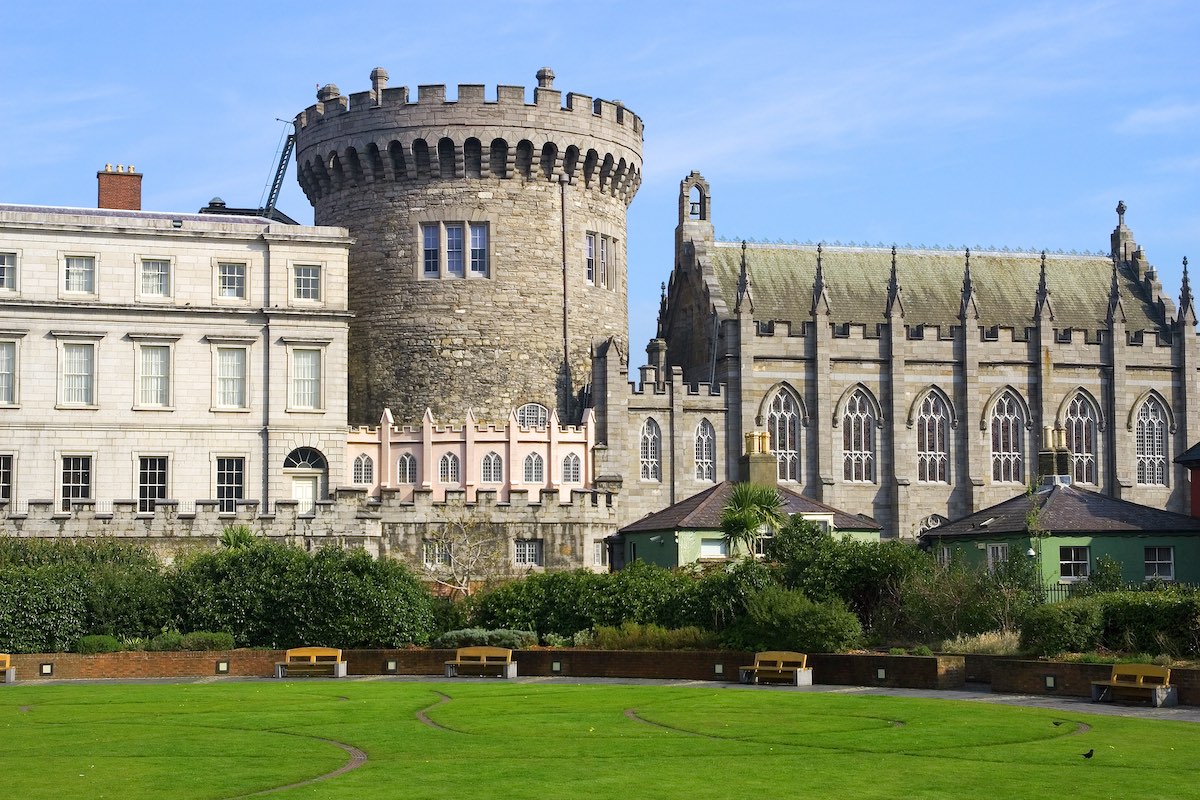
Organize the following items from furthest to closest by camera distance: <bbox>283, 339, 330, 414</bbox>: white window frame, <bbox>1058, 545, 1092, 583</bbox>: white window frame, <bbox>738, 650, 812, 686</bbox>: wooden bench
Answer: <bbox>283, 339, 330, 414</bbox>: white window frame < <bbox>1058, 545, 1092, 583</bbox>: white window frame < <bbox>738, 650, 812, 686</bbox>: wooden bench

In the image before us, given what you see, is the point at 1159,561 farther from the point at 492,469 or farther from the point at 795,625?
the point at 492,469

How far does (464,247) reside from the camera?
64125mm

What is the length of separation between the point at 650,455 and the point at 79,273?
68.3 ft

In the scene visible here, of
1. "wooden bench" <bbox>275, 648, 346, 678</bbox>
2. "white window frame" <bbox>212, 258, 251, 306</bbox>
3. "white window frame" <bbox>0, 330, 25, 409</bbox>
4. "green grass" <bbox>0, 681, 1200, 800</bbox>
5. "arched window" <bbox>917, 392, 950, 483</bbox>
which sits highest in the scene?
"white window frame" <bbox>212, 258, 251, 306</bbox>

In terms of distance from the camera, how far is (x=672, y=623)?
40.4 m

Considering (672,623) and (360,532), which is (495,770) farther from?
(360,532)

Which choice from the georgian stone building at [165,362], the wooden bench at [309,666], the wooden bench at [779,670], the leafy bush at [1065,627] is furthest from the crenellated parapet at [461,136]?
the leafy bush at [1065,627]

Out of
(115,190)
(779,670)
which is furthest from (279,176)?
(779,670)

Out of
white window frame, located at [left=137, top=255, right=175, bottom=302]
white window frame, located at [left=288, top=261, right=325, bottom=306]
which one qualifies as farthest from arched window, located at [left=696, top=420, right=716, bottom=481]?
white window frame, located at [left=137, top=255, right=175, bottom=302]

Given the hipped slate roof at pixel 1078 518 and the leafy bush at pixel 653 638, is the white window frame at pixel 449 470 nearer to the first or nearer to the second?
the hipped slate roof at pixel 1078 518

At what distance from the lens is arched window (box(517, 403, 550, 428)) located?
63.8 m

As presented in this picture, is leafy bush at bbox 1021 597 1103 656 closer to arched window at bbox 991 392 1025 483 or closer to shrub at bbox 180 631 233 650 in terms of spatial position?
shrub at bbox 180 631 233 650

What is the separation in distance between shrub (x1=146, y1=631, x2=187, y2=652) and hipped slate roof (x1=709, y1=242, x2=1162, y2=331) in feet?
107

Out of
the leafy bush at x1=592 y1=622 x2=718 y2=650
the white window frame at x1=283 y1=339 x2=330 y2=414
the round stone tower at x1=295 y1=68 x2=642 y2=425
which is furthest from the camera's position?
the round stone tower at x1=295 y1=68 x2=642 y2=425
